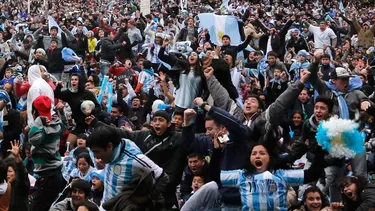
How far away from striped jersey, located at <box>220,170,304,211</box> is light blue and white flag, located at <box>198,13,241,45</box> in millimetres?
10117

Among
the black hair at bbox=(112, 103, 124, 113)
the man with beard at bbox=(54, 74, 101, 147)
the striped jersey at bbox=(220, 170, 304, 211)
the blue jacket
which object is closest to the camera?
the striped jersey at bbox=(220, 170, 304, 211)

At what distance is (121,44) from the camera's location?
18.2 metres

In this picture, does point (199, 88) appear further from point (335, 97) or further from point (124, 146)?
point (124, 146)

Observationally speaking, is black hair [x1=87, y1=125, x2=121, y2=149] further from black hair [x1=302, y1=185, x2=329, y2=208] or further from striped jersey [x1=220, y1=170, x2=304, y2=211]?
black hair [x1=302, y1=185, x2=329, y2=208]

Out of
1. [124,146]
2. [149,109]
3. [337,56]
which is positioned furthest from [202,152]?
[337,56]

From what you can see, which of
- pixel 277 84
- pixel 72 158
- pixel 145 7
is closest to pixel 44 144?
pixel 72 158

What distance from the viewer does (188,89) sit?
9.06m

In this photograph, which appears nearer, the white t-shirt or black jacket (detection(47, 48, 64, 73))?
black jacket (detection(47, 48, 64, 73))

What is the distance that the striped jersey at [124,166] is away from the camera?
5.78 meters

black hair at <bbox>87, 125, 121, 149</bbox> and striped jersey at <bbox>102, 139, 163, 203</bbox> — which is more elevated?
black hair at <bbox>87, 125, 121, 149</bbox>

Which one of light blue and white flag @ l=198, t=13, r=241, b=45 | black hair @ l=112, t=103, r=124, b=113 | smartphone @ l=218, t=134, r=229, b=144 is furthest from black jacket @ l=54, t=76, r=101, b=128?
light blue and white flag @ l=198, t=13, r=241, b=45

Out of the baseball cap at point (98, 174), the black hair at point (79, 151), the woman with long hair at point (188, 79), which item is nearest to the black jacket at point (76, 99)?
the black hair at point (79, 151)

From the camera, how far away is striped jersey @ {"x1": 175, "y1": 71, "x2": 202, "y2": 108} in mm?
9000

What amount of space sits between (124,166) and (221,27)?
35.3ft
